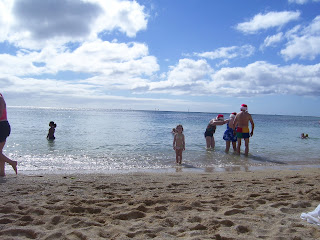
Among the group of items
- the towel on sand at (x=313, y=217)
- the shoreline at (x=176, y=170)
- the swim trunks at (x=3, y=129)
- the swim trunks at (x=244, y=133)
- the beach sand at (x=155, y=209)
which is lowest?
the shoreline at (x=176, y=170)

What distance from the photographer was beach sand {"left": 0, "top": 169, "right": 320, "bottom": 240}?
2.89m

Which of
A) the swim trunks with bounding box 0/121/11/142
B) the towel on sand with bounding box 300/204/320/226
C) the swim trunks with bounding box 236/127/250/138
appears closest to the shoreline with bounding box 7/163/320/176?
the swim trunks with bounding box 0/121/11/142

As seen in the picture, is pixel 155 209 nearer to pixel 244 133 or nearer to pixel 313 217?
pixel 313 217

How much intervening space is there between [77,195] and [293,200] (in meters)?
3.26

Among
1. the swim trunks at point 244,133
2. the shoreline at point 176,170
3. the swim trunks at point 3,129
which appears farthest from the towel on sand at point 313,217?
the swim trunks at point 244,133

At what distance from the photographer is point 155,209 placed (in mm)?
3641

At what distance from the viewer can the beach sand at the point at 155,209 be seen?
2.89 m

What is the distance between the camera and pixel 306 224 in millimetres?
3082

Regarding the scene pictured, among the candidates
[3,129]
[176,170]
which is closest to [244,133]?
[176,170]

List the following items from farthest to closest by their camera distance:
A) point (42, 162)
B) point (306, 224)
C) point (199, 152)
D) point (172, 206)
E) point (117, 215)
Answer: point (199, 152) < point (42, 162) < point (172, 206) < point (117, 215) < point (306, 224)

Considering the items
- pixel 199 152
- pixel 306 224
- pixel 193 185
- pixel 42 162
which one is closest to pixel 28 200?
pixel 193 185

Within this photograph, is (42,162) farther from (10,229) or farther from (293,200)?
(293,200)

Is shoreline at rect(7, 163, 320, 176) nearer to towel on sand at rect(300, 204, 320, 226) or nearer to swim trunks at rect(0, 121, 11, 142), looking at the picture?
swim trunks at rect(0, 121, 11, 142)

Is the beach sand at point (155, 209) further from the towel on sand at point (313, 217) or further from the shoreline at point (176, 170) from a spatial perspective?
the shoreline at point (176, 170)
